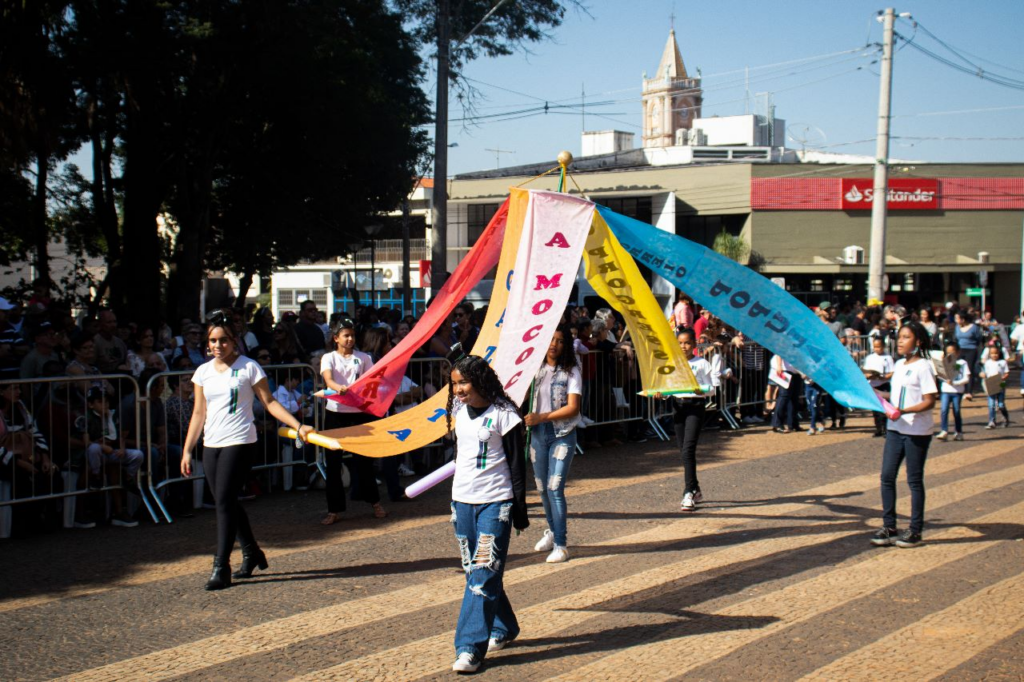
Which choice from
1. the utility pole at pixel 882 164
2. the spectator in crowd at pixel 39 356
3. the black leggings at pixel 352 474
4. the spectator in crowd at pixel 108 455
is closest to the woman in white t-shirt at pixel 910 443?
the black leggings at pixel 352 474

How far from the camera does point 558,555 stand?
301 inches

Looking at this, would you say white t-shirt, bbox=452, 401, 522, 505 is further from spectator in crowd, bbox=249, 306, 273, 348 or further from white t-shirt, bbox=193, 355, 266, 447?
spectator in crowd, bbox=249, 306, 273, 348

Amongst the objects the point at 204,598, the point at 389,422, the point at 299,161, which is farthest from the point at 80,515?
the point at 299,161

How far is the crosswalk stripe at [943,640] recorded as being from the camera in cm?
533

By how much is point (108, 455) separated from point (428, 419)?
3.65 metres

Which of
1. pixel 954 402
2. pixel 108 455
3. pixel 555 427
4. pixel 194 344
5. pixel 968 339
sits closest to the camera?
pixel 555 427

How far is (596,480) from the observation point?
37.1ft

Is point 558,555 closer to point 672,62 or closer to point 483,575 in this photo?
point 483,575

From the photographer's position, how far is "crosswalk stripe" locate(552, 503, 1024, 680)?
17.8 feet

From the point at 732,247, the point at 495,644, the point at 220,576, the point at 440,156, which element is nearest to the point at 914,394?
the point at 495,644

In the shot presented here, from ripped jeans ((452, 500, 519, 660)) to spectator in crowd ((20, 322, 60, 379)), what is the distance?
552cm

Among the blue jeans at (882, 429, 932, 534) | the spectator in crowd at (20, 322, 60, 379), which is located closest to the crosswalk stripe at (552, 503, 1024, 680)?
the blue jeans at (882, 429, 932, 534)

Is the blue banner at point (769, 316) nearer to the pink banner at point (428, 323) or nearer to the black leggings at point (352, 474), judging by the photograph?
the pink banner at point (428, 323)

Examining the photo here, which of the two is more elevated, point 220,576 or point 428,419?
point 428,419
